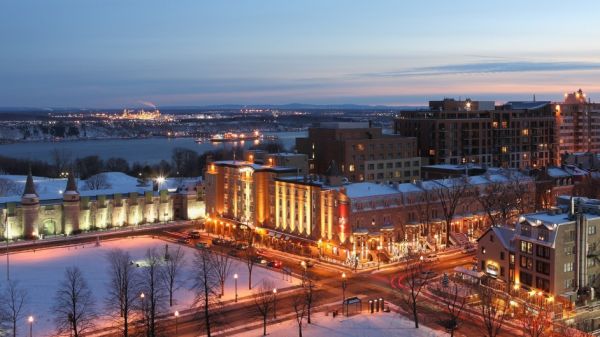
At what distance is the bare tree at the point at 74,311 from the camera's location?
3716 cm

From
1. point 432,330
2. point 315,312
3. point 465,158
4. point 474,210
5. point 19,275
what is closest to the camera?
point 432,330

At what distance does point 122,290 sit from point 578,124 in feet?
348

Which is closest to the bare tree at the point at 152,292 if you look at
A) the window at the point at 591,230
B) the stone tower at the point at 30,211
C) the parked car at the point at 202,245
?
the parked car at the point at 202,245

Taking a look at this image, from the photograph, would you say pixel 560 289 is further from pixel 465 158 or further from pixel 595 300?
pixel 465 158

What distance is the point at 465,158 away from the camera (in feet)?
333

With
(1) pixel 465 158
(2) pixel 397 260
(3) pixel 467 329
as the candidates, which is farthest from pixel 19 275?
(1) pixel 465 158

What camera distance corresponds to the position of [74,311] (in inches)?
1416

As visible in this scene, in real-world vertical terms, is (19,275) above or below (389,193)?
below

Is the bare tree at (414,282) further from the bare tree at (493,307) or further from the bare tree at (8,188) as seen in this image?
the bare tree at (8,188)

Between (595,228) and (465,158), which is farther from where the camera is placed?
(465,158)

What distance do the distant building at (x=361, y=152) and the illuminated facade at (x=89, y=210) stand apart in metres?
16.6

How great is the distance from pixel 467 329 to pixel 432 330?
89.7 inches

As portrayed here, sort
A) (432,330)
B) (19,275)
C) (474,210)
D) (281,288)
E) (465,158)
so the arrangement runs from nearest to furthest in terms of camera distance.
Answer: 1. (432,330)
2. (281,288)
3. (19,275)
4. (474,210)
5. (465,158)

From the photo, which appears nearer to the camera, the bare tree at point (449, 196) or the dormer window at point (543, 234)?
the dormer window at point (543, 234)
